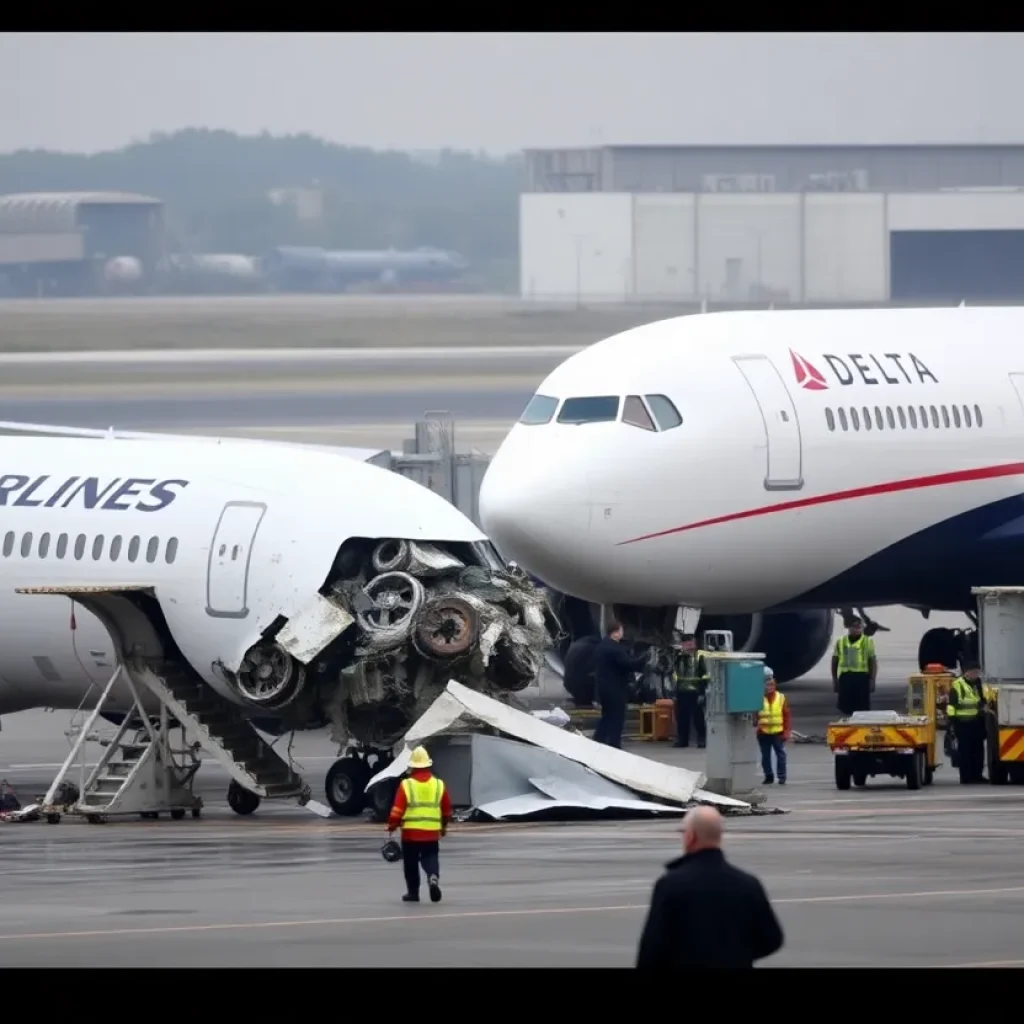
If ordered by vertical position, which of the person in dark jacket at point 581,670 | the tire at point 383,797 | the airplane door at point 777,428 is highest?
the airplane door at point 777,428

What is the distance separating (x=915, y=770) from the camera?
27609mm

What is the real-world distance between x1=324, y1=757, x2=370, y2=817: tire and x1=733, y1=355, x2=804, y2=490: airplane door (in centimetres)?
830

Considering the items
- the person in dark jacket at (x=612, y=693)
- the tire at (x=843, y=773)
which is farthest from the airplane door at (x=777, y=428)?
the tire at (x=843, y=773)

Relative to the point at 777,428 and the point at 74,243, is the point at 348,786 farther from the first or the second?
the point at 74,243

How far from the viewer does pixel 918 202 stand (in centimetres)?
9962

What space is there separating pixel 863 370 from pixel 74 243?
7997cm

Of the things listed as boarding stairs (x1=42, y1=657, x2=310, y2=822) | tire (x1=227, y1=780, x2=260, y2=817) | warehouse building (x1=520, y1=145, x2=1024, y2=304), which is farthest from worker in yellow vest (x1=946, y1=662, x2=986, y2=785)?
warehouse building (x1=520, y1=145, x2=1024, y2=304)

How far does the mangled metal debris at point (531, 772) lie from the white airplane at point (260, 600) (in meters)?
0.69

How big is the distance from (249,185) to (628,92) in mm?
28292

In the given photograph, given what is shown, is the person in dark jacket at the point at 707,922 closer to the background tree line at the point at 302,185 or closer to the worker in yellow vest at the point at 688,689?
the worker in yellow vest at the point at 688,689

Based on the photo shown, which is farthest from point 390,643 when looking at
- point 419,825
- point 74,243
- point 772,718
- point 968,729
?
point 74,243

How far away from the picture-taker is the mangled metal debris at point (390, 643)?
26266mm

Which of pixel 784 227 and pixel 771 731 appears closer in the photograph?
pixel 771 731
